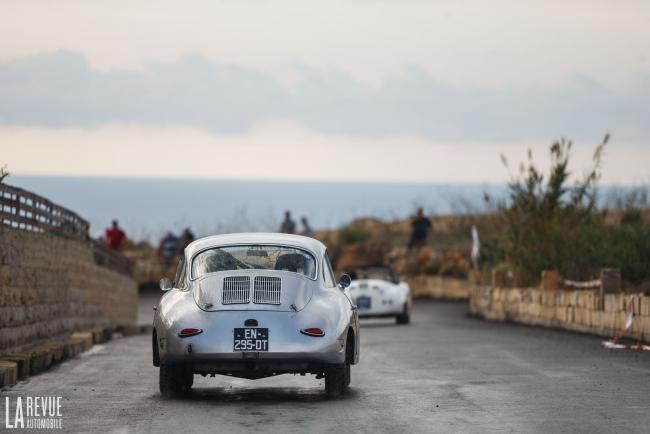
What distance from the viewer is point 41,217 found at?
23.4 m

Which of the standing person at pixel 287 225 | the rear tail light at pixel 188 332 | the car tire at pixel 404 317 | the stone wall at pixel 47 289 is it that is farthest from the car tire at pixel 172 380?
the standing person at pixel 287 225

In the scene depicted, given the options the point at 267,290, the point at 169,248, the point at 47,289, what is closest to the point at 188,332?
the point at 267,290

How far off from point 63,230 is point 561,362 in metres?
10.7

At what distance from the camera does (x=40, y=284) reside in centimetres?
2158

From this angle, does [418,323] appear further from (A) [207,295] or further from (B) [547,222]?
(A) [207,295]

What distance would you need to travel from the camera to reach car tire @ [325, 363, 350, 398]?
1435 cm

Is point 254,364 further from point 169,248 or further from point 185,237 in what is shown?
point 169,248

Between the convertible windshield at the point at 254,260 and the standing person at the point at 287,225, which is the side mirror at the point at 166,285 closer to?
the convertible windshield at the point at 254,260

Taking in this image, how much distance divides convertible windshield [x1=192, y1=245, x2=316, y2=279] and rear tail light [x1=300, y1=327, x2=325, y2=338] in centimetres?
88

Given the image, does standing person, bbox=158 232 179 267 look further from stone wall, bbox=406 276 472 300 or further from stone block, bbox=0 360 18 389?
stone block, bbox=0 360 18 389

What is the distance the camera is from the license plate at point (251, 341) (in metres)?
13.8

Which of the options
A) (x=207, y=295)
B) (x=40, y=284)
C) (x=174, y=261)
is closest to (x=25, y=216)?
(x=40, y=284)

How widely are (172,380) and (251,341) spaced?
1.08m

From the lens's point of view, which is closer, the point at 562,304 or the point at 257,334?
the point at 257,334
